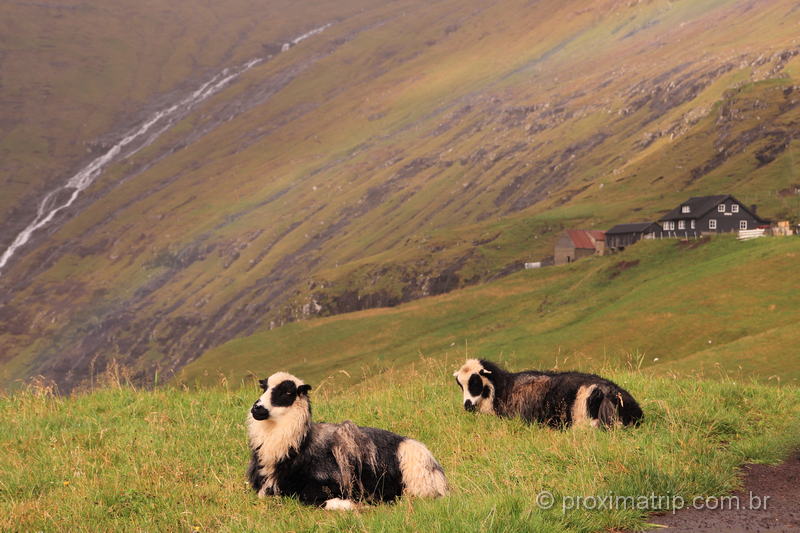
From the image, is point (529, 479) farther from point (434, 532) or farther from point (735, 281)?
point (735, 281)

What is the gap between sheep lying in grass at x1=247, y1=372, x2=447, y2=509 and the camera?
1129 cm

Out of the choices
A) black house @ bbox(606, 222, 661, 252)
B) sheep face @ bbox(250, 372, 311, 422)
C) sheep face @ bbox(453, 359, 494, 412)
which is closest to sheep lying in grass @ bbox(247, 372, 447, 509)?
sheep face @ bbox(250, 372, 311, 422)

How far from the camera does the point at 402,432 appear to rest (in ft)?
49.9

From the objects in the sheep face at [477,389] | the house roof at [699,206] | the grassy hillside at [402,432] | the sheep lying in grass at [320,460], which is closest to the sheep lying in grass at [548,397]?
the sheep face at [477,389]

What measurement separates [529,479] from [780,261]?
10784cm

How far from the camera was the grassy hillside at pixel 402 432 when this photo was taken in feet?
32.0

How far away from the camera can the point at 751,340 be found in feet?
232

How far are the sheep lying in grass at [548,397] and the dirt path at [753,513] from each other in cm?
355

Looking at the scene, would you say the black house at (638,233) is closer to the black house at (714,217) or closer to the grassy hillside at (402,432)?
the black house at (714,217)

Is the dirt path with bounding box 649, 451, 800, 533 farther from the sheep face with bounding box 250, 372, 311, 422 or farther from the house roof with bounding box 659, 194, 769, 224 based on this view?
the house roof with bounding box 659, 194, 769, 224

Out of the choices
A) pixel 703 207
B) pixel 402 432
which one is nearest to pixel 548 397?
pixel 402 432

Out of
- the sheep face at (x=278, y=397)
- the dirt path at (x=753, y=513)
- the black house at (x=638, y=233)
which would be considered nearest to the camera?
the dirt path at (x=753, y=513)

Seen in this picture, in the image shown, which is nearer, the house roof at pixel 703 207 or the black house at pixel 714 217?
the black house at pixel 714 217

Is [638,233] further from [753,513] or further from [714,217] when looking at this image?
[753,513]
